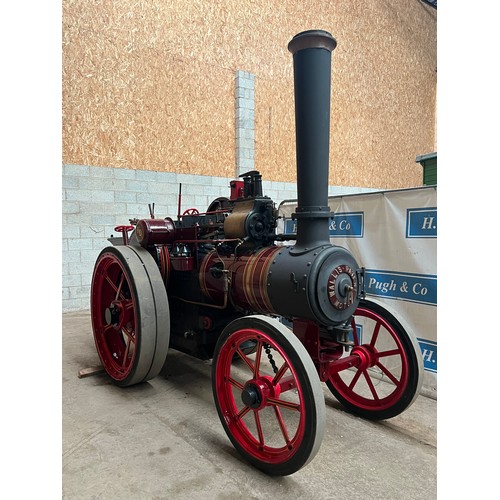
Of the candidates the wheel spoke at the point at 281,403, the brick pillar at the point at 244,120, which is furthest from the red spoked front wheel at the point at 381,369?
the brick pillar at the point at 244,120

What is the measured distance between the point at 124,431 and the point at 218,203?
169 cm

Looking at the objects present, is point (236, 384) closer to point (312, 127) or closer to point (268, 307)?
point (268, 307)

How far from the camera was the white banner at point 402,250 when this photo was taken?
3.08 metres

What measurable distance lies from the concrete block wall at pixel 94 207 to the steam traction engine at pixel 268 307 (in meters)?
2.41

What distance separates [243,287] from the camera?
2523 mm

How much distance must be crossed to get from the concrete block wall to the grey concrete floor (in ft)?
9.11

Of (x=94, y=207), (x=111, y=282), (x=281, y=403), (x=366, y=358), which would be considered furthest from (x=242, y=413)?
(x=94, y=207)

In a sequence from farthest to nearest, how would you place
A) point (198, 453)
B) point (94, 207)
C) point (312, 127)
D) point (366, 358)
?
point (94, 207) < point (366, 358) < point (198, 453) < point (312, 127)

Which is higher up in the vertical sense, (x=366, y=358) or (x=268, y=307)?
(x=268, y=307)

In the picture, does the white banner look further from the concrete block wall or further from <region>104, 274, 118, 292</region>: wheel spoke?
the concrete block wall

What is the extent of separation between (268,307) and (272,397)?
0.54m

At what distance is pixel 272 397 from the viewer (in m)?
2.00

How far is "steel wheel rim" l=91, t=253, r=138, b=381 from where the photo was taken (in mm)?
3080

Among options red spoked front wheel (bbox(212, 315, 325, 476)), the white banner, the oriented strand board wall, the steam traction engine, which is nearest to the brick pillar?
the oriented strand board wall
